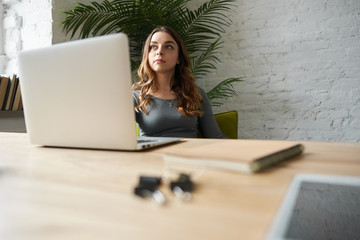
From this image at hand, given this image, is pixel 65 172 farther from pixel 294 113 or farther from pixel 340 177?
pixel 294 113

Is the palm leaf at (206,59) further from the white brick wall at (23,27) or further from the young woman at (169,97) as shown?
the white brick wall at (23,27)

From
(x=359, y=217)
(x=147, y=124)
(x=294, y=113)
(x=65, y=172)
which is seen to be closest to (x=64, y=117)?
(x=65, y=172)

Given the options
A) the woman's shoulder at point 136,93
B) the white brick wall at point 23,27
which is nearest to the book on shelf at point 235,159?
the woman's shoulder at point 136,93


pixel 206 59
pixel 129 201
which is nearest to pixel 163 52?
pixel 206 59

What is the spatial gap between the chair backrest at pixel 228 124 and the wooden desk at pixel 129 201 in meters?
1.17

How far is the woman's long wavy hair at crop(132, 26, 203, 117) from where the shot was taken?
166cm

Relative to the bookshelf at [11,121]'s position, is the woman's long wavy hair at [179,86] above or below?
above

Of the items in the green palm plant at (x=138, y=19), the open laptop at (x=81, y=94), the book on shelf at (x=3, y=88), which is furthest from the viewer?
the green palm plant at (x=138, y=19)

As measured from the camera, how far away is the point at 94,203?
37 cm

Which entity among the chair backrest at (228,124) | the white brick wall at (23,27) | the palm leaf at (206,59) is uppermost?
the white brick wall at (23,27)

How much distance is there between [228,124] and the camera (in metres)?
1.83

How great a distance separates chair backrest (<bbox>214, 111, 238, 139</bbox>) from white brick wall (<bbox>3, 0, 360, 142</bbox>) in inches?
33.6

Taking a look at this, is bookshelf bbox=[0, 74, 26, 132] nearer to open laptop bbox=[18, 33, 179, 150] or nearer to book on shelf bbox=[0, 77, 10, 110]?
book on shelf bbox=[0, 77, 10, 110]

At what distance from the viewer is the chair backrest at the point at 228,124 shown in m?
1.82
